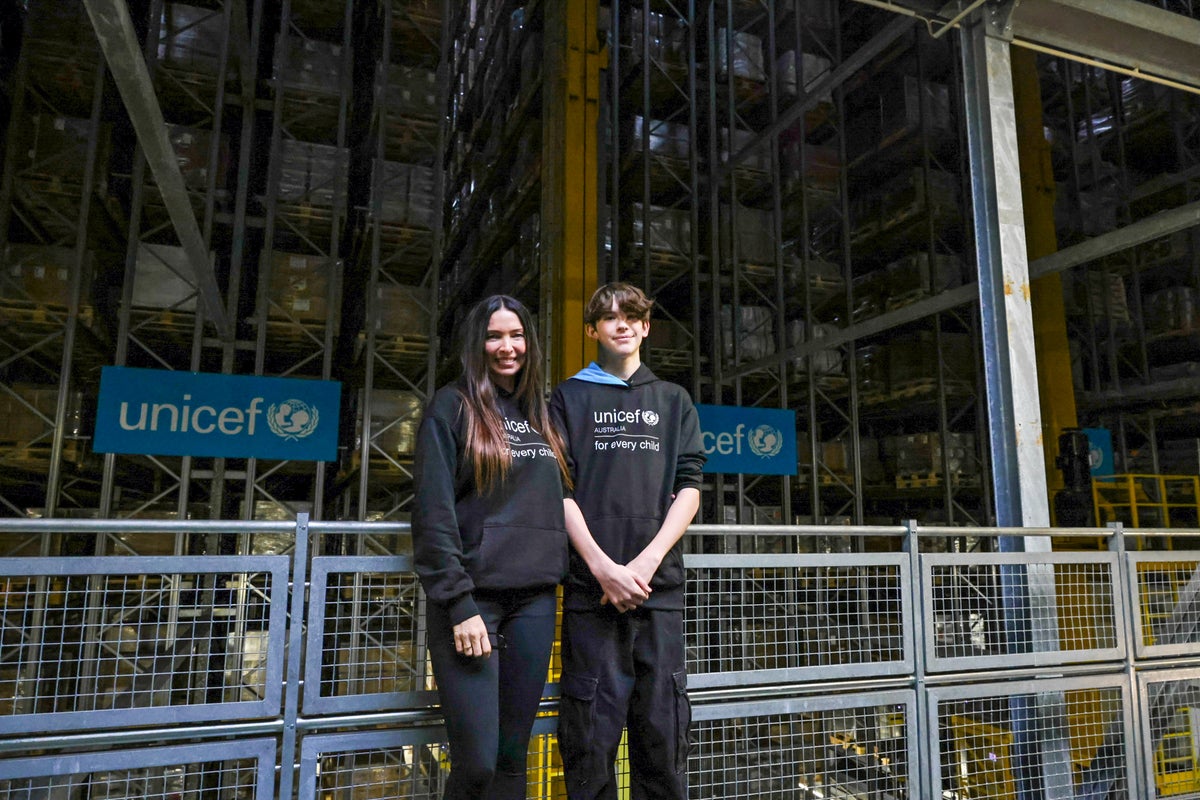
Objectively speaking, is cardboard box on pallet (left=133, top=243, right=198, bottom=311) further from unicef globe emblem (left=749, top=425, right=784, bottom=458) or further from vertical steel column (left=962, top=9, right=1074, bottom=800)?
vertical steel column (left=962, top=9, right=1074, bottom=800)

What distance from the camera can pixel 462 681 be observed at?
2.08 meters

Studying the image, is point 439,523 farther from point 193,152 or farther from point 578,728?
point 193,152

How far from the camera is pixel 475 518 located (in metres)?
2.23

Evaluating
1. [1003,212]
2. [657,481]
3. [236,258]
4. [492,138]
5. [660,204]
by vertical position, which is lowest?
[657,481]

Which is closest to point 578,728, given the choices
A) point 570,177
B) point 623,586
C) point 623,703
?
point 623,703

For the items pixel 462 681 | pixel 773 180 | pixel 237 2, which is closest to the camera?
pixel 462 681

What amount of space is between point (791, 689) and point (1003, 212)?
106 inches

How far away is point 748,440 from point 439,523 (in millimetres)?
7508

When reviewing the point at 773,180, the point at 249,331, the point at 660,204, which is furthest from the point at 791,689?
the point at 660,204

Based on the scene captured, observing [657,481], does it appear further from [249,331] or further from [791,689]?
[249,331]

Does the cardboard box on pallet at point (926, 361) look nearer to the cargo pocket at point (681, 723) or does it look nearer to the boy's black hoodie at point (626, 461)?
the boy's black hoodie at point (626, 461)

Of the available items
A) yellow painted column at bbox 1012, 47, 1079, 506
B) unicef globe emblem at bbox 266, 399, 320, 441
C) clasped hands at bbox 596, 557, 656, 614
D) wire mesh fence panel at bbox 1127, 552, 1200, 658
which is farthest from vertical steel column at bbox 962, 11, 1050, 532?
unicef globe emblem at bbox 266, 399, 320, 441

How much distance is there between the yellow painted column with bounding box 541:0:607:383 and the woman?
505cm

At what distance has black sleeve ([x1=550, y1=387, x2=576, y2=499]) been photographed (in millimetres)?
2480
